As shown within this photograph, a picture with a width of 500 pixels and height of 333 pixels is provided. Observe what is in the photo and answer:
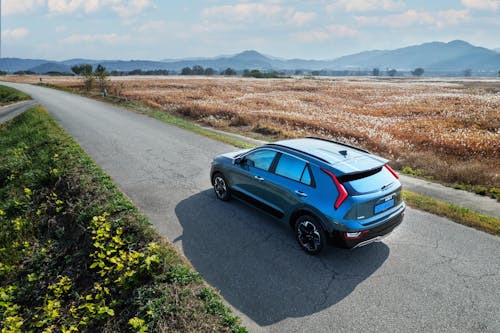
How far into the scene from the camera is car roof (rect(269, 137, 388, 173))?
559 centimetres

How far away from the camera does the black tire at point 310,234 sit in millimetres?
5543

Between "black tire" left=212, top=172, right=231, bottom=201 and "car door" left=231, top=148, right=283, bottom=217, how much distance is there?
1.23 ft

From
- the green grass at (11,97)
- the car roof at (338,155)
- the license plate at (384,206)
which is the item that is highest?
the green grass at (11,97)

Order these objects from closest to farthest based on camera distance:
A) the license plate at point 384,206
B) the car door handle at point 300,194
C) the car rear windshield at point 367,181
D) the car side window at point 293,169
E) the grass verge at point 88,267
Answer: the grass verge at point 88,267 < the car rear windshield at point 367,181 < the license plate at point 384,206 < the car door handle at point 300,194 < the car side window at point 293,169

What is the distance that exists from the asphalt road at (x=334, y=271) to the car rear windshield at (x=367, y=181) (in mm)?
1377

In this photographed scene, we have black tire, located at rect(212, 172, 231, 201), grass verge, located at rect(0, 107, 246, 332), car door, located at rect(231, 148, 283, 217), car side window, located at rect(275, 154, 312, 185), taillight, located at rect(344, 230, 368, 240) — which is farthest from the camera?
black tire, located at rect(212, 172, 231, 201)

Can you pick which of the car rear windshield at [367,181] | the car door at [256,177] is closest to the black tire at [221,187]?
the car door at [256,177]

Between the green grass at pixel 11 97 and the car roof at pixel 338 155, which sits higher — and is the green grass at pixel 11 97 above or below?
above

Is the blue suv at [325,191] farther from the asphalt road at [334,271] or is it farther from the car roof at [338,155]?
Result: the asphalt road at [334,271]

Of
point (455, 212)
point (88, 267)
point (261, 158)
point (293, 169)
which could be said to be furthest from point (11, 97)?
point (455, 212)

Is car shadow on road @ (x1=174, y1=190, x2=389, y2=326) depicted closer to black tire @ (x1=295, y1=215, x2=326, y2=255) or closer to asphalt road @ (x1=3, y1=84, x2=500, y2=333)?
asphalt road @ (x1=3, y1=84, x2=500, y2=333)

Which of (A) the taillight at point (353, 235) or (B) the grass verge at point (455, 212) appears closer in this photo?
(A) the taillight at point (353, 235)

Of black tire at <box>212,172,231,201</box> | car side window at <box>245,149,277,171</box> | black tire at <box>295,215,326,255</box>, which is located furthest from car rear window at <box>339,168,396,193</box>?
black tire at <box>212,172,231,201</box>

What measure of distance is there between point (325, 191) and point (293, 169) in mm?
908
